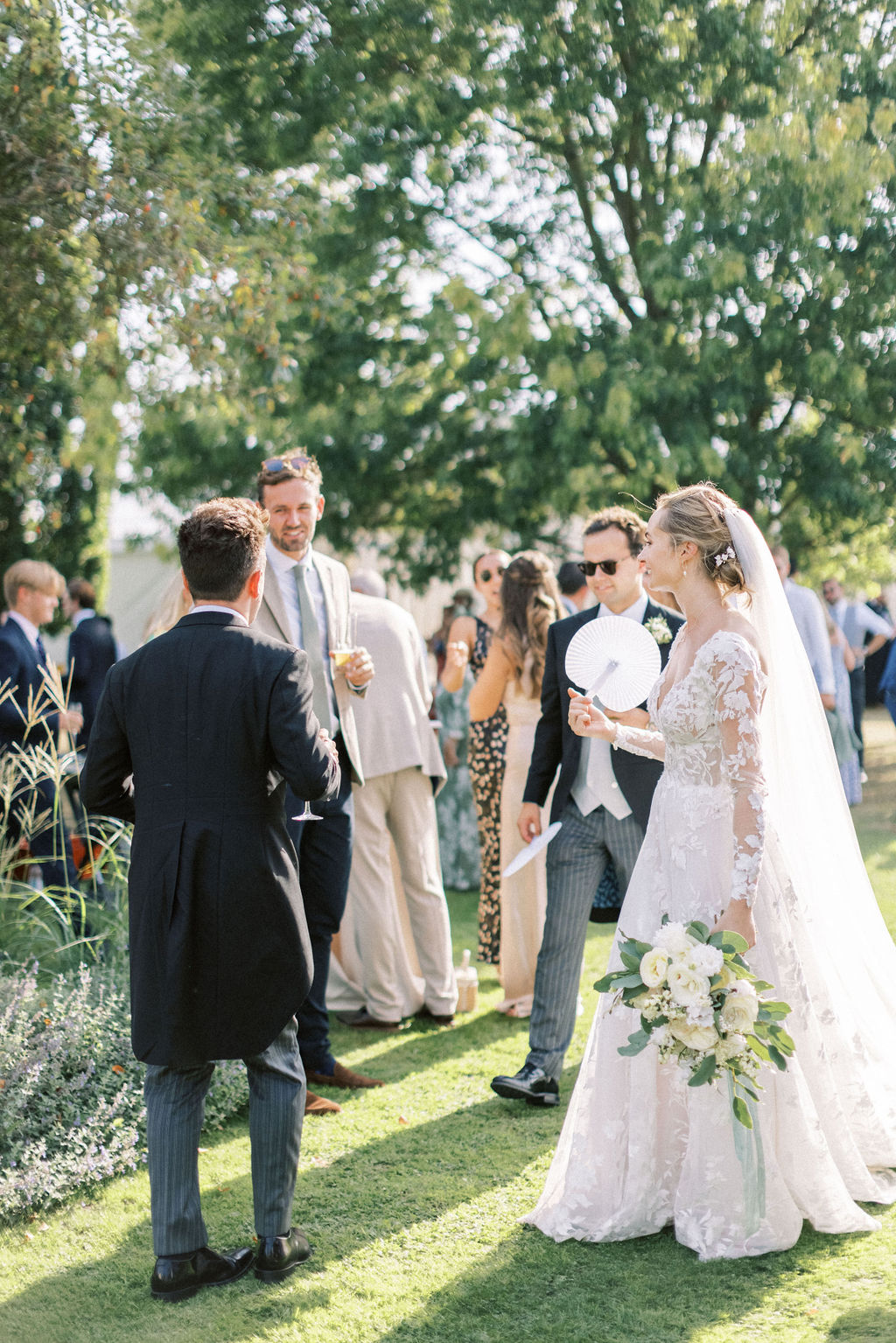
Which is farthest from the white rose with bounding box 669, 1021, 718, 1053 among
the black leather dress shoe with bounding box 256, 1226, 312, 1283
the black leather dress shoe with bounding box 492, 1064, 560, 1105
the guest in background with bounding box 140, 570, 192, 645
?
the guest in background with bounding box 140, 570, 192, 645

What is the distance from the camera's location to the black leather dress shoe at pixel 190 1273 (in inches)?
125

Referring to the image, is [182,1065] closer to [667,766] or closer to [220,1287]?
[220,1287]

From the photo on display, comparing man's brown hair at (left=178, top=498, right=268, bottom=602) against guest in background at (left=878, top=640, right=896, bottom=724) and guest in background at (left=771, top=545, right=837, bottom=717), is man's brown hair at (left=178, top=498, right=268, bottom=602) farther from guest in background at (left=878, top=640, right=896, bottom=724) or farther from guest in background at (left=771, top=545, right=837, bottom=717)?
guest in background at (left=878, top=640, right=896, bottom=724)

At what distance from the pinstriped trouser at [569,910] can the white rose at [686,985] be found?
1.47 meters

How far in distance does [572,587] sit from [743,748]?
10.4ft

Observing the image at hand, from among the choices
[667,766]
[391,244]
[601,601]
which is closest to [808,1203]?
[667,766]

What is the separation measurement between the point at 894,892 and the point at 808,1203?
5.13 meters

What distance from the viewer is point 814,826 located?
3.62 meters

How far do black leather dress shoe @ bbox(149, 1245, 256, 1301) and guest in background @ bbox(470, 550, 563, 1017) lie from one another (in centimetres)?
262

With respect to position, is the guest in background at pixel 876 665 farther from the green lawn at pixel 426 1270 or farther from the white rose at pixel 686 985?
the white rose at pixel 686 985

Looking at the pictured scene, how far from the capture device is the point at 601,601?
470 centimetres

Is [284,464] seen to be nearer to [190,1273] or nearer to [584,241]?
[190,1273]

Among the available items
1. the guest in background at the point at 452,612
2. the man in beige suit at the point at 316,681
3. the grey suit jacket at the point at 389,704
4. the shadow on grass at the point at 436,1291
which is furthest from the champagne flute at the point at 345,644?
the guest in background at the point at 452,612

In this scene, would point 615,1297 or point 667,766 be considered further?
point 667,766
